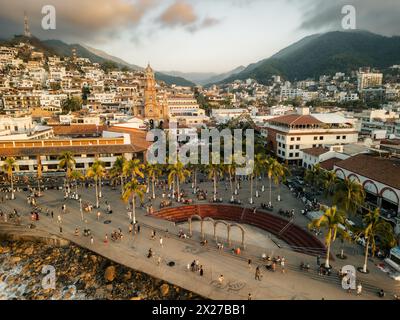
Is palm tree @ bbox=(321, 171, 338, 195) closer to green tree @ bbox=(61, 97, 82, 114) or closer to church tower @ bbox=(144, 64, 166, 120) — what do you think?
church tower @ bbox=(144, 64, 166, 120)

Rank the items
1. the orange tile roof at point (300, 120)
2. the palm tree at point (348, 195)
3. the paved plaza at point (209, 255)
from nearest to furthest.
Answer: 1. the paved plaza at point (209, 255)
2. the palm tree at point (348, 195)
3. the orange tile roof at point (300, 120)

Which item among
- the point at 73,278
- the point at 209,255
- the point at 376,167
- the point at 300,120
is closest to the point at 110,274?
the point at 73,278

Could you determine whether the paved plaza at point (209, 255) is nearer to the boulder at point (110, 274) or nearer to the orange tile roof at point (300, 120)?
the boulder at point (110, 274)

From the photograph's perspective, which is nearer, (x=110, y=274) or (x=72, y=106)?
(x=110, y=274)

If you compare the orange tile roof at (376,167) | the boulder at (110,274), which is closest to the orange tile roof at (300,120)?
the orange tile roof at (376,167)

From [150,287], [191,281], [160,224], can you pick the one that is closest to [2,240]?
[160,224]

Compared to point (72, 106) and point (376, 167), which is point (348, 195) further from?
point (72, 106)
